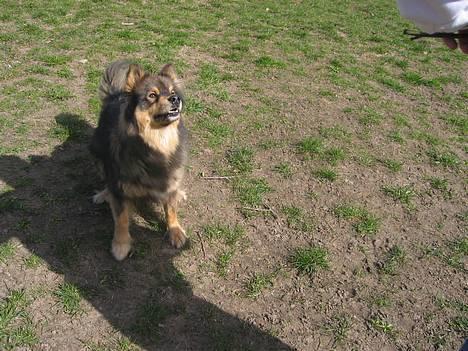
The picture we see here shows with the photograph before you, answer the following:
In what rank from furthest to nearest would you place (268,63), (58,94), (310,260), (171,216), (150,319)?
1. (268,63)
2. (58,94)
3. (171,216)
4. (310,260)
5. (150,319)

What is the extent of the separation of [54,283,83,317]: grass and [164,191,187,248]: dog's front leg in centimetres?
93

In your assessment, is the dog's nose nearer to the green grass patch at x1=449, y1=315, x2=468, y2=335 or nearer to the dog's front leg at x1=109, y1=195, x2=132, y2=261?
the dog's front leg at x1=109, y1=195, x2=132, y2=261

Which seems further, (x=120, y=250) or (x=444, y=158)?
(x=444, y=158)

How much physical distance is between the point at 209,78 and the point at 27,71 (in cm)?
290

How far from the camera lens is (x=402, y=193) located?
4559mm

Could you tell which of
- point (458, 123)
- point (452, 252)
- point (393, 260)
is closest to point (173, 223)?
point (393, 260)

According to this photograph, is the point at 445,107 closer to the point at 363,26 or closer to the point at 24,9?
the point at 363,26

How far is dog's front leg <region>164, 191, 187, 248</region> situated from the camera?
145 inches

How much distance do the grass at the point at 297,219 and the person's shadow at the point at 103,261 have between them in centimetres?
125

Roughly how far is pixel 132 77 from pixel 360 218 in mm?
2663

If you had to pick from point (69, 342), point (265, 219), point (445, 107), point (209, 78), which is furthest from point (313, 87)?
point (69, 342)

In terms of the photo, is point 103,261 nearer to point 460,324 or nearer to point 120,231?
point 120,231

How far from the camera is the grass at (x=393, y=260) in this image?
3637 mm

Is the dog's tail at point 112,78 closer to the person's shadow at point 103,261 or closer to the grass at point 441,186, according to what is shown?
the person's shadow at point 103,261
